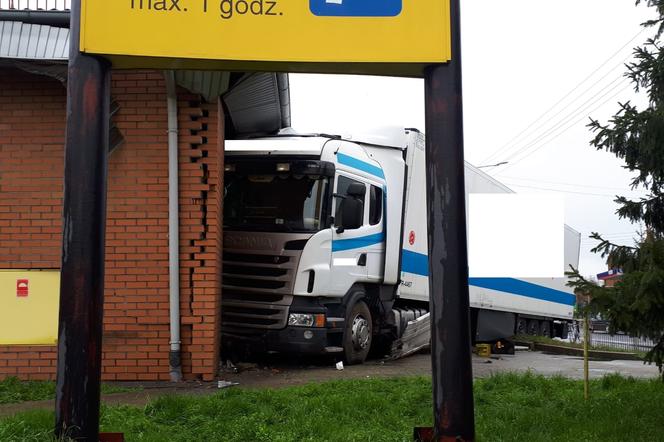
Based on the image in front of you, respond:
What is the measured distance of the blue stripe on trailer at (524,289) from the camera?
15914 mm

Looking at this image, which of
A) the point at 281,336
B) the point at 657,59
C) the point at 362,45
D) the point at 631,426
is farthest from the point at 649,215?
the point at 281,336

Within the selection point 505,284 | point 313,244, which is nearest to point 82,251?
point 313,244

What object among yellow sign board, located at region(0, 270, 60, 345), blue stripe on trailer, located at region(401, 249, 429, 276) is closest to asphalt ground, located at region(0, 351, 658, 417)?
yellow sign board, located at region(0, 270, 60, 345)

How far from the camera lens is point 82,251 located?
4.96m

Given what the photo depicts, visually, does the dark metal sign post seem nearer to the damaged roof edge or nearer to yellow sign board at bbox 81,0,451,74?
yellow sign board at bbox 81,0,451,74

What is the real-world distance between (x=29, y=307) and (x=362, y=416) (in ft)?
14.5

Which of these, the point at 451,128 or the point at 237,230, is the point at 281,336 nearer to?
the point at 237,230

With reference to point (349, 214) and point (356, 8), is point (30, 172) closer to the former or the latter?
point (349, 214)

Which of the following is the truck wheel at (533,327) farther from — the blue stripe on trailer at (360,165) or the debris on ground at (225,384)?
the debris on ground at (225,384)

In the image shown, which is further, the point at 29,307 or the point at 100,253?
the point at 29,307

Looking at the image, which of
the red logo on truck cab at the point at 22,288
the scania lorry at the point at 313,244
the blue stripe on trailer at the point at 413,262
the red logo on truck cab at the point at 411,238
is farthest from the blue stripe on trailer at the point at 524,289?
the red logo on truck cab at the point at 22,288

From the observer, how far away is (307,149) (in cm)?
1087

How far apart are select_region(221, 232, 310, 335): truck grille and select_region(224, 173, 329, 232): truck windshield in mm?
183

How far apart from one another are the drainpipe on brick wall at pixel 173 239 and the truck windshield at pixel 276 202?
1.94m
